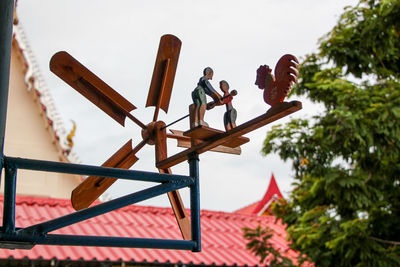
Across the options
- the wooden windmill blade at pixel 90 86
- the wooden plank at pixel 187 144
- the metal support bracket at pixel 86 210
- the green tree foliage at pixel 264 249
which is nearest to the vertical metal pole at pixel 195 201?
the metal support bracket at pixel 86 210

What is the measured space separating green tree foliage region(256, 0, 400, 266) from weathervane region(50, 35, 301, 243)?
5.82m

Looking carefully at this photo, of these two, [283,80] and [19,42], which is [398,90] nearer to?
[283,80]

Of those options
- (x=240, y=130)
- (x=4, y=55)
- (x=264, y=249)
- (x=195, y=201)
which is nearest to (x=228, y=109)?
(x=240, y=130)

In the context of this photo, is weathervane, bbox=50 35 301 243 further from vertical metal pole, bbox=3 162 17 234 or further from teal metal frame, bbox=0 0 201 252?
vertical metal pole, bbox=3 162 17 234

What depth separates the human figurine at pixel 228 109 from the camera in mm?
2990

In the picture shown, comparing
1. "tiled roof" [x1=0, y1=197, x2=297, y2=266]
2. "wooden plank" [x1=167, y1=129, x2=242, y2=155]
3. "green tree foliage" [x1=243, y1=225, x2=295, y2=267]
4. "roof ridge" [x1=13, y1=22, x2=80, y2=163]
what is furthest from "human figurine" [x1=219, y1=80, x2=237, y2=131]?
"roof ridge" [x1=13, y1=22, x2=80, y2=163]

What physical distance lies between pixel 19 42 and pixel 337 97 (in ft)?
22.9

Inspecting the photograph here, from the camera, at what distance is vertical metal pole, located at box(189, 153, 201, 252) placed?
9.55ft

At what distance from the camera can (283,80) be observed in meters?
2.77

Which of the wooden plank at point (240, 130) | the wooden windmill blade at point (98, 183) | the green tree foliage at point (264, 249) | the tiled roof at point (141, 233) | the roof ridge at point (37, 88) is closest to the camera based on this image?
the wooden plank at point (240, 130)

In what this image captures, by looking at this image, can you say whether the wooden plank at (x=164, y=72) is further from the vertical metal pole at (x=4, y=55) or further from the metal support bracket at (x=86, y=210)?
the vertical metal pole at (x=4, y=55)

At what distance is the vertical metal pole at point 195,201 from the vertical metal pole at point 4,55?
3.43 ft

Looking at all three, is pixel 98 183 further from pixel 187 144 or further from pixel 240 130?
pixel 240 130

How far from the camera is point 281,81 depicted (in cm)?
278
